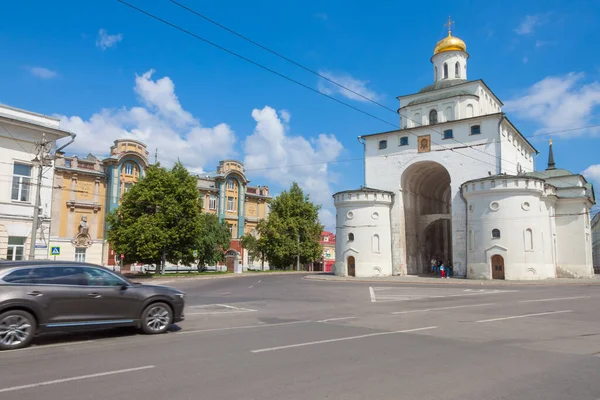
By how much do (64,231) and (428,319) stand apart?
4495cm

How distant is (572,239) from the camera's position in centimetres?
4228

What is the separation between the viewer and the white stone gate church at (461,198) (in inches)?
1401

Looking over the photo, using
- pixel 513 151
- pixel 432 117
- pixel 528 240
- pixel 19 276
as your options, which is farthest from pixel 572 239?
pixel 19 276

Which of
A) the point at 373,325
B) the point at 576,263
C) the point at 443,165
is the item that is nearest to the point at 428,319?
the point at 373,325

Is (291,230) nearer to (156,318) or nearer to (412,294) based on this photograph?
(412,294)

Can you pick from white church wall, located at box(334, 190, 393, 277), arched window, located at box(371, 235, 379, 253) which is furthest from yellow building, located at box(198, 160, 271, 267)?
arched window, located at box(371, 235, 379, 253)

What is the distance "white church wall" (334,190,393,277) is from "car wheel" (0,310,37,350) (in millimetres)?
34764

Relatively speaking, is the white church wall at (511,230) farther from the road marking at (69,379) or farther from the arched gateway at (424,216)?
the road marking at (69,379)

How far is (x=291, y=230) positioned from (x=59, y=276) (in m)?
44.6

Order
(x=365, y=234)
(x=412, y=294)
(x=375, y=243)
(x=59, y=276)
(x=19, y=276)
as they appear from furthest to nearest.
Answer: (x=365, y=234)
(x=375, y=243)
(x=412, y=294)
(x=59, y=276)
(x=19, y=276)

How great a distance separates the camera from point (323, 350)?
24.9 ft

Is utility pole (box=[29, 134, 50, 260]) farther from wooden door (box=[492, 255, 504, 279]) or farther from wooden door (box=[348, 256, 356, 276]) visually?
wooden door (box=[492, 255, 504, 279])

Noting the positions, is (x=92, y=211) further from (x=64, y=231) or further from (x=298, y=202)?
(x=298, y=202)

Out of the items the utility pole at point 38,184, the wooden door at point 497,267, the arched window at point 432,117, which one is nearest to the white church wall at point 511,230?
the wooden door at point 497,267
